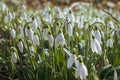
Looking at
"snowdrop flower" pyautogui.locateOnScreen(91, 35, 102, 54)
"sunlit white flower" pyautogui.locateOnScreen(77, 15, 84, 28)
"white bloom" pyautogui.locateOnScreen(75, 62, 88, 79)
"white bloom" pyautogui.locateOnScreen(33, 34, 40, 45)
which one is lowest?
"white bloom" pyautogui.locateOnScreen(75, 62, 88, 79)

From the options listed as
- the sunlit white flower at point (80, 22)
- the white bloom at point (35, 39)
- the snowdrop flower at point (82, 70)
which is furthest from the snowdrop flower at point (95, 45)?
the sunlit white flower at point (80, 22)

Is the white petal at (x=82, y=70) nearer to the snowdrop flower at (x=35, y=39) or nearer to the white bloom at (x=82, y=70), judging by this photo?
the white bloom at (x=82, y=70)

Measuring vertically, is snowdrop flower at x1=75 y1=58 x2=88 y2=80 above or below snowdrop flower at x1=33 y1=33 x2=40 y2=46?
below

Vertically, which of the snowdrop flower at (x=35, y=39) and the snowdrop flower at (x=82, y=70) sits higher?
the snowdrop flower at (x=35, y=39)

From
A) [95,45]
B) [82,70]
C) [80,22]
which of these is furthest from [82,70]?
[80,22]

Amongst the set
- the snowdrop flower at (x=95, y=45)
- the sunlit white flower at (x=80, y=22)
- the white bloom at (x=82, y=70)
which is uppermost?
the sunlit white flower at (x=80, y=22)

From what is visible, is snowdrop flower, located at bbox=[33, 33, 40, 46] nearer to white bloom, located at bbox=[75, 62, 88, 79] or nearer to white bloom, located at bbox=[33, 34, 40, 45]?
white bloom, located at bbox=[33, 34, 40, 45]

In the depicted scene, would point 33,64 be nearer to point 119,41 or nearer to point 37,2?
point 119,41

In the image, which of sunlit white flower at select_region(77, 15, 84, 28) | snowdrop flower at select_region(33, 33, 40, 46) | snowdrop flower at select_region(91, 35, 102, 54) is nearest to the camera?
snowdrop flower at select_region(91, 35, 102, 54)

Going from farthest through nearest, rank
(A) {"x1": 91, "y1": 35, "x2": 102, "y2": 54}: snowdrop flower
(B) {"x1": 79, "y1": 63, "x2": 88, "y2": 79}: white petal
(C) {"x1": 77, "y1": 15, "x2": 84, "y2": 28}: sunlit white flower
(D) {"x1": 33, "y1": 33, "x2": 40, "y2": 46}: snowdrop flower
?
(C) {"x1": 77, "y1": 15, "x2": 84, "y2": 28}: sunlit white flower, (D) {"x1": 33, "y1": 33, "x2": 40, "y2": 46}: snowdrop flower, (A) {"x1": 91, "y1": 35, "x2": 102, "y2": 54}: snowdrop flower, (B) {"x1": 79, "y1": 63, "x2": 88, "y2": 79}: white petal

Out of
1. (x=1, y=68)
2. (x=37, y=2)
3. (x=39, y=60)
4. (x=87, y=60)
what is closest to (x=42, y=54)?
(x=39, y=60)

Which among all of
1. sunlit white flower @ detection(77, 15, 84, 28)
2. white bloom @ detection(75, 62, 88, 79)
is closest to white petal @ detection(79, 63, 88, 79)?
white bloom @ detection(75, 62, 88, 79)
